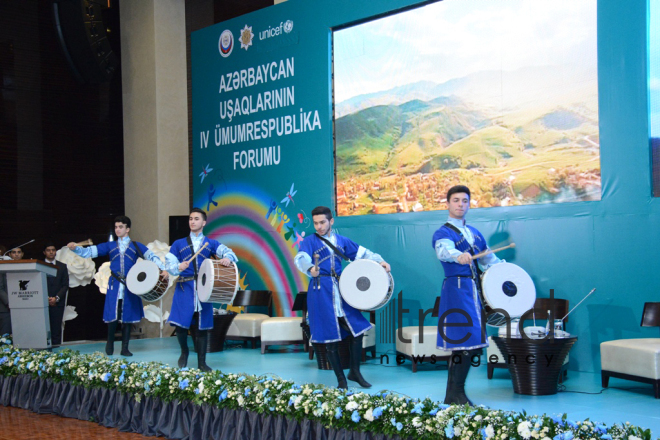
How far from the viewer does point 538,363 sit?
5.41 metres

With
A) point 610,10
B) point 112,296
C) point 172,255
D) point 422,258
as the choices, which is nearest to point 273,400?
point 172,255

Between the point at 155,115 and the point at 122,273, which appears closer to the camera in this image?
the point at 122,273

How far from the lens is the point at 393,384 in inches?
235

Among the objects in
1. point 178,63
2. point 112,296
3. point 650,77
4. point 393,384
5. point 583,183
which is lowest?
point 393,384

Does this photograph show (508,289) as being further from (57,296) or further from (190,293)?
(57,296)

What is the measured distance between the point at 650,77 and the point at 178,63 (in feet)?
23.9

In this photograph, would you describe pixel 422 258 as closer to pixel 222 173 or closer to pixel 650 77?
pixel 650 77

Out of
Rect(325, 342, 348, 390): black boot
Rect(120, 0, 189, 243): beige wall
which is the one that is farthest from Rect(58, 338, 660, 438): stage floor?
Rect(120, 0, 189, 243): beige wall

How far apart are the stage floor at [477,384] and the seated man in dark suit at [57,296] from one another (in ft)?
3.14

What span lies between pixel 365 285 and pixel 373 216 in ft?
8.30

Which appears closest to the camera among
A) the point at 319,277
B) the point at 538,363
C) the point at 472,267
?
the point at 472,267

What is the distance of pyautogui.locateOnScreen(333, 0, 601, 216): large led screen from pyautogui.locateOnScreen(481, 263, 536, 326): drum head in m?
1.55

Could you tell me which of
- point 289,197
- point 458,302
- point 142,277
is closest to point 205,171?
point 289,197

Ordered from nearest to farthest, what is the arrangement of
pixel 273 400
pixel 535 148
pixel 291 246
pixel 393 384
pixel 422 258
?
pixel 273 400, pixel 393 384, pixel 535 148, pixel 422 258, pixel 291 246
